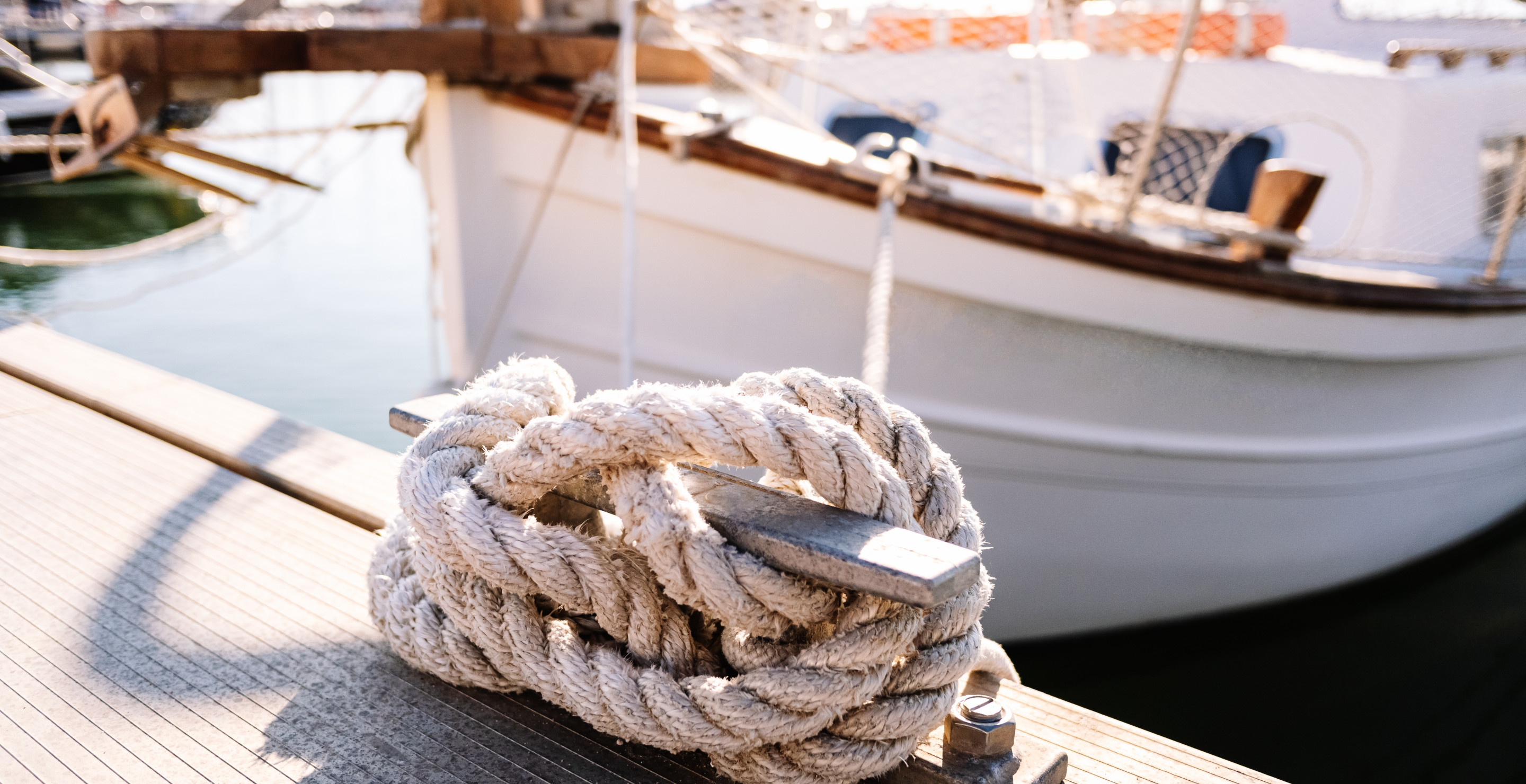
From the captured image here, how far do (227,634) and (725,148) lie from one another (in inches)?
86.5

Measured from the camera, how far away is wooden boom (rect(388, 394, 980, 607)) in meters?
0.87

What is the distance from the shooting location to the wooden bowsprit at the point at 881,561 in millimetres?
880

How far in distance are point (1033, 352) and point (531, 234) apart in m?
1.72

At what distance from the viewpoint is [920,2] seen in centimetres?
473

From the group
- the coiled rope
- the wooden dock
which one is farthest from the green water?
the coiled rope

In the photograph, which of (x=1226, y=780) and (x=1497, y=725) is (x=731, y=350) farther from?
(x=1497, y=725)

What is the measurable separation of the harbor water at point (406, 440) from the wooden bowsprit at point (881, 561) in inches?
102

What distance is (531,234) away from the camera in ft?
11.9

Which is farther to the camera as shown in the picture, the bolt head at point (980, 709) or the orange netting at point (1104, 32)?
the orange netting at point (1104, 32)

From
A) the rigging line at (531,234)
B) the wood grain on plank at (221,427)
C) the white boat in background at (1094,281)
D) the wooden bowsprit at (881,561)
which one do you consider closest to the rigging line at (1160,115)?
the white boat in background at (1094,281)

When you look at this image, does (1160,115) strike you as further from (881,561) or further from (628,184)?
(881,561)

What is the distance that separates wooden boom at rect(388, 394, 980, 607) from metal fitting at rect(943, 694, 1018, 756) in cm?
20

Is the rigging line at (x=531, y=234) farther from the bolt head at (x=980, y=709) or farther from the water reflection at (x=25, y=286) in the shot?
the water reflection at (x=25, y=286)

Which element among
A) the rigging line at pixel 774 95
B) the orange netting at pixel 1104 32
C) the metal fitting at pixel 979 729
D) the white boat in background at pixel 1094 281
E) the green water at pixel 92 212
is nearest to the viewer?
the metal fitting at pixel 979 729
